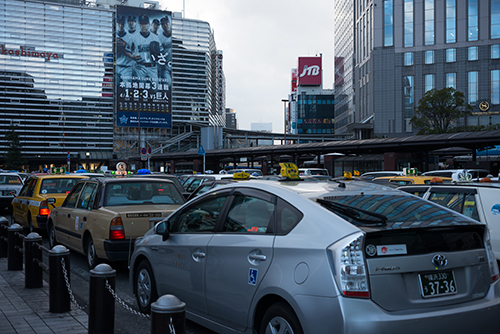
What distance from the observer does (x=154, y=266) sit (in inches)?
202

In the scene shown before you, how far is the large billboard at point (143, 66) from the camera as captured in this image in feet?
319

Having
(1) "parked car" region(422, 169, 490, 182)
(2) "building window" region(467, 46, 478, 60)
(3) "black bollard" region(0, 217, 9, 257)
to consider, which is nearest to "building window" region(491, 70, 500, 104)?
(2) "building window" region(467, 46, 478, 60)

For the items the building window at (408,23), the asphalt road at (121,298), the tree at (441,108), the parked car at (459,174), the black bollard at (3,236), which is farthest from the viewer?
the building window at (408,23)

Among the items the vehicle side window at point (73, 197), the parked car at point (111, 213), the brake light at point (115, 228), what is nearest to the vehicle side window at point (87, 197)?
the parked car at point (111, 213)

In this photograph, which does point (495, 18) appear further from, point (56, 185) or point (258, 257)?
point (258, 257)

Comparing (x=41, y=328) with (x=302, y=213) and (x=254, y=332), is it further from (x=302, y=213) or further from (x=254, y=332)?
(x=302, y=213)

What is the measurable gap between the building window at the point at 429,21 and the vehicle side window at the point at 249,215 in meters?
75.5

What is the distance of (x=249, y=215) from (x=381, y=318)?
4.87ft

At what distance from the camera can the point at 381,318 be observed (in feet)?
9.85

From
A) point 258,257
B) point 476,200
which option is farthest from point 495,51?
point 258,257

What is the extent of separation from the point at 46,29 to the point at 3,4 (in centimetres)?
1184

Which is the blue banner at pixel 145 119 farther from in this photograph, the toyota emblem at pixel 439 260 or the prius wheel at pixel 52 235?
the toyota emblem at pixel 439 260

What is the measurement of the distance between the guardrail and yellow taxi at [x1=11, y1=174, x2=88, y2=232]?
297 cm

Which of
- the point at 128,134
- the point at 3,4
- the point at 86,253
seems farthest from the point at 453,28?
the point at 3,4
